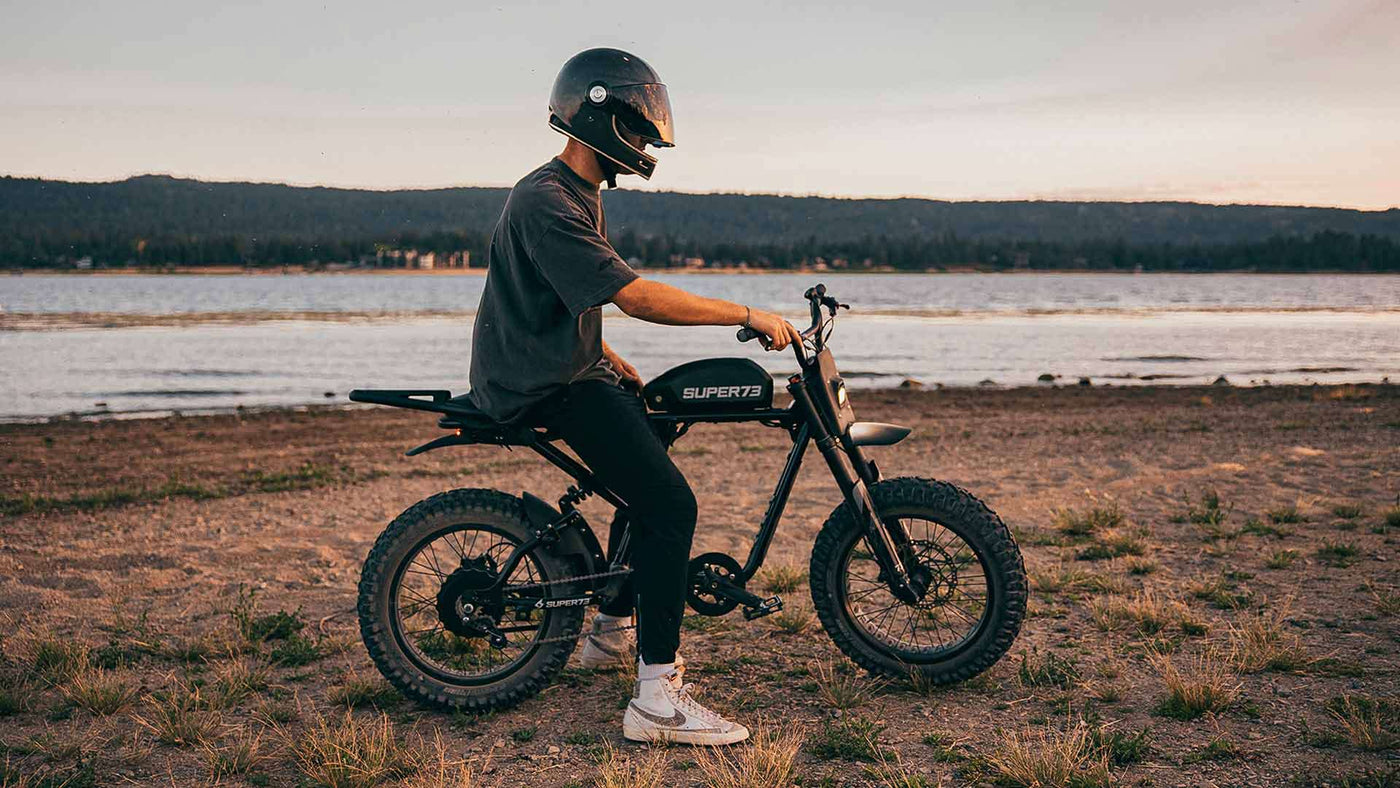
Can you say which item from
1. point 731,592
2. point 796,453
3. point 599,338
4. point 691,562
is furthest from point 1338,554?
point 599,338

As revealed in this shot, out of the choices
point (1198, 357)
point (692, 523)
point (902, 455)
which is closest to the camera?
point (692, 523)

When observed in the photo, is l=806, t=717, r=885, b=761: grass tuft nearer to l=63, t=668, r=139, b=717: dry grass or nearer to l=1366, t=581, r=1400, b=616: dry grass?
l=63, t=668, r=139, b=717: dry grass

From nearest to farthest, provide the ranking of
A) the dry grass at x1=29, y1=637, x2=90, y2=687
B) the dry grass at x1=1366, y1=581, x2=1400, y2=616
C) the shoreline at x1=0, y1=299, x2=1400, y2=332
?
1. the dry grass at x1=29, y1=637, x2=90, y2=687
2. the dry grass at x1=1366, y1=581, x2=1400, y2=616
3. the shoreline at x1=0, y1=299, x2=1400, y2=332

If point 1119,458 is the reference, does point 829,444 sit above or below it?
Answer: above

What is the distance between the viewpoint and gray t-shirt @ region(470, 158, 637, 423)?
147 inches

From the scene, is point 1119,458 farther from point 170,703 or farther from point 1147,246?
point 1147,246

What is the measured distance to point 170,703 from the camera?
454 cm

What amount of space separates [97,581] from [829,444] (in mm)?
5218

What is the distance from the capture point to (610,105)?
401 cm

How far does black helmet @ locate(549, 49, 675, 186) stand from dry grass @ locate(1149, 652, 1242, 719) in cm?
310

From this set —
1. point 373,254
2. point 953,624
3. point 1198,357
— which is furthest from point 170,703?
point 373,254

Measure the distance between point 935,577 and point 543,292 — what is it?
85.2 inches

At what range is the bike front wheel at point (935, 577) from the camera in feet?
14.7

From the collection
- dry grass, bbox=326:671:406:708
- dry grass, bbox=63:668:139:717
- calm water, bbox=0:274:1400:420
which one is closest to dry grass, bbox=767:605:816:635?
dry grass, bbox=326:671:406:708
